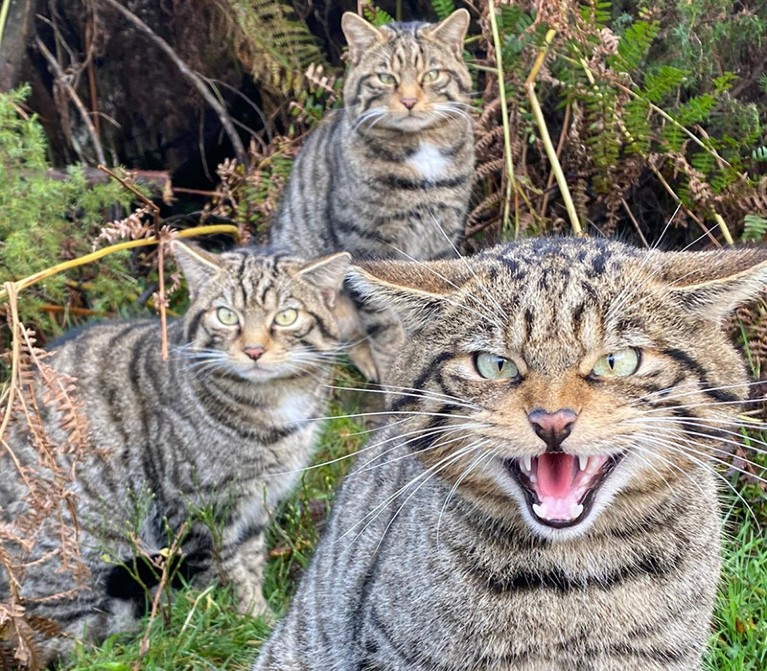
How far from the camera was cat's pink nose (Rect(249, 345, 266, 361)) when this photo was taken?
405 centimetres

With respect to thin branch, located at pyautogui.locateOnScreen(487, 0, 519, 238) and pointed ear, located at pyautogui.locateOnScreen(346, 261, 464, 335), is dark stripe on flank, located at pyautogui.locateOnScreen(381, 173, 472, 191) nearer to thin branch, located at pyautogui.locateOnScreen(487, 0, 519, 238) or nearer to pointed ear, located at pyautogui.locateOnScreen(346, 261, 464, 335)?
thin branch, located at pyautogui.locateOnScreen(487, 0, 519, 238)

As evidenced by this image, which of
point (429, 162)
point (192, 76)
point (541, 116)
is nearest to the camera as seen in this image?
point (541, 116)

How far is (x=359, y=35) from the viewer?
533 cm

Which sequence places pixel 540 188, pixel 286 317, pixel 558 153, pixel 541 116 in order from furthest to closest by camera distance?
pixel 540 188 → pixel 558 153 → pixel 541 116 → pixel 286 317

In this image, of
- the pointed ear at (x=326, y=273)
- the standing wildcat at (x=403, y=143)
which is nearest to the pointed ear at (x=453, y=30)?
the standing wildcat at (x=403, y=143)

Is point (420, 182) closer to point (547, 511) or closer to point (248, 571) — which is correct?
point (248, 571)

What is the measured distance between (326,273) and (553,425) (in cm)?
240

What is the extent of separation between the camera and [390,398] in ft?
8.28

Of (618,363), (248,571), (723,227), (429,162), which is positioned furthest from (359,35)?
(618,363)

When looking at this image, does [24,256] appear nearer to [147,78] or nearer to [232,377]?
[232,377]

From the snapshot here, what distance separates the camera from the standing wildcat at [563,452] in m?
2.13

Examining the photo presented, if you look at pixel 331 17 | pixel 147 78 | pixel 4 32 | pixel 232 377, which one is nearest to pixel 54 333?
pixel 232 377

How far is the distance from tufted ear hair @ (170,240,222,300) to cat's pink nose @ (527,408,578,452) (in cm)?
249

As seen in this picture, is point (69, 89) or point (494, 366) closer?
point (494, 366)
